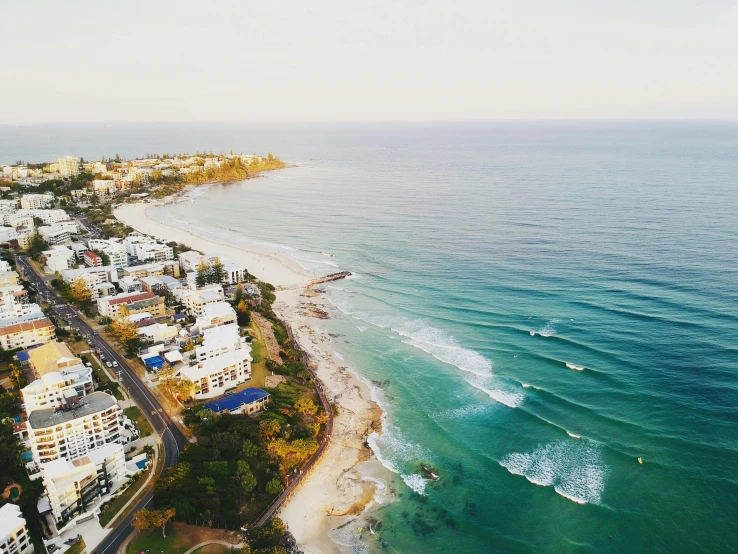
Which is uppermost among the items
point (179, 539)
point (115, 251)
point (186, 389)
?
point (115, 251)

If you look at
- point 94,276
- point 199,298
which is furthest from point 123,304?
point 94,276

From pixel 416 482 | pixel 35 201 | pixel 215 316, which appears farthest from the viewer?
pixel 35 201

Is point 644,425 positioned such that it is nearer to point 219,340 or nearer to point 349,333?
point 349,333

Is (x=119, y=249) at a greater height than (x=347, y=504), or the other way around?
(x=119, y=249)

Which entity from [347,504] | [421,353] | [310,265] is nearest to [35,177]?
[310,265]

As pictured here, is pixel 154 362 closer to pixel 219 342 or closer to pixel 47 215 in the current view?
pixel 219 342

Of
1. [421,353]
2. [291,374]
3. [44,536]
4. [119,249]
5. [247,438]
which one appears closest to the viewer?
[44,536]
